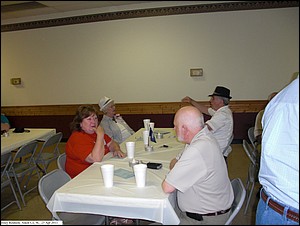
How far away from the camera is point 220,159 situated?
1.48 meters

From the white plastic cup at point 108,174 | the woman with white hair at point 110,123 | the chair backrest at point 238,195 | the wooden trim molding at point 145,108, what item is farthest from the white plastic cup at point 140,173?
the wooden trim molding at point 145,108

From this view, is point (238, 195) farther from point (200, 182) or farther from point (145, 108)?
point (145, 108)

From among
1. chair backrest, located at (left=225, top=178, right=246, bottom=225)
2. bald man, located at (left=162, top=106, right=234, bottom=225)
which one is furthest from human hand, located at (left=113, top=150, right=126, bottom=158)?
chair backrest, located at (left=225, top=178, right=246, bottom=225)

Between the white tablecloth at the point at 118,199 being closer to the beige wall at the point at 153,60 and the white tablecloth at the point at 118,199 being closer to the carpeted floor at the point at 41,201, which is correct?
A: the carpeted floor at the point at 41,201

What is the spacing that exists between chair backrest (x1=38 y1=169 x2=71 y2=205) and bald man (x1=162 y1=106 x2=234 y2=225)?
794mm

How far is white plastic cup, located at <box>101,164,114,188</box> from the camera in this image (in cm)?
156

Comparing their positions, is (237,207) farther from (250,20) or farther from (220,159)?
(250,20)

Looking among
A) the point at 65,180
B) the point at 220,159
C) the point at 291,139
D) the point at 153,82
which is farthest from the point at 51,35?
the point at 291,139

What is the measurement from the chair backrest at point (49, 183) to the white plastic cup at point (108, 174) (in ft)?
1.42

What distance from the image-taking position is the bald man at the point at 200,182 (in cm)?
140

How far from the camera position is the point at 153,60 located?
193 inches

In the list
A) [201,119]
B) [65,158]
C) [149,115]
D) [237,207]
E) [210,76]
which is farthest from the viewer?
[149,115]

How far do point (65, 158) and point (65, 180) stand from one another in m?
0.52

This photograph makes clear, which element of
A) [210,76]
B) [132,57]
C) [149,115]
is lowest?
[149,115]
